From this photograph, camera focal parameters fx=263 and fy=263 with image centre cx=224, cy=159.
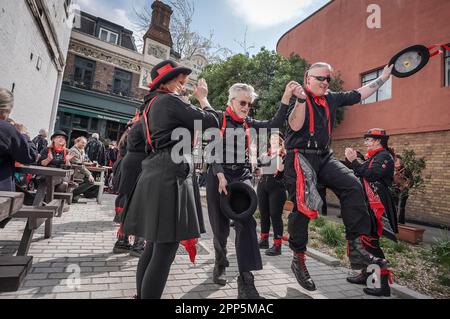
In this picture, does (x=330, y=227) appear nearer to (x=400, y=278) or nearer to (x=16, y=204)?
(x=400, y=278)

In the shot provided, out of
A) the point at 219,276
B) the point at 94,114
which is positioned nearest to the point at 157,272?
the point at 219,276

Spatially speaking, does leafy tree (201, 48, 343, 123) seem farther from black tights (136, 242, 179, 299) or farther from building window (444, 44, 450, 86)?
black tights (136, 242, 179, 299)

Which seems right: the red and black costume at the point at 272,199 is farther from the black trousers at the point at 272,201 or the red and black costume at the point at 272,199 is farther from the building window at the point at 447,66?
the building window at the point at 447,66

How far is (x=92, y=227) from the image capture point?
5086 mm

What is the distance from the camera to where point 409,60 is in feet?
10.7

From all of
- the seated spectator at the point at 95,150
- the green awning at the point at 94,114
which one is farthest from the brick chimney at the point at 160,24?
the seated spectator at the point at 95,150

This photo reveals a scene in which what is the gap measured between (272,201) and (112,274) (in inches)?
104

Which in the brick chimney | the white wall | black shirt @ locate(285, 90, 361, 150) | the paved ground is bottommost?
the paved ground

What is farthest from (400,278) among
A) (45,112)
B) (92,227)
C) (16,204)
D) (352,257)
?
(45,112)

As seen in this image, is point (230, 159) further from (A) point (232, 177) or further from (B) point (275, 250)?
(B) point (275, 250)

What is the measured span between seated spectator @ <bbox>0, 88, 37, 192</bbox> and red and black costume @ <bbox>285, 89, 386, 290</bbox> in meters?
3.06

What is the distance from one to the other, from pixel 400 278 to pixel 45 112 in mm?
14910

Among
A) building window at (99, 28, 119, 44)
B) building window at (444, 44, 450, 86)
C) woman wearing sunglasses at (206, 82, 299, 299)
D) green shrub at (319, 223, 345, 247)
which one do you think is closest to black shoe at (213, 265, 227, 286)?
woman wearing sunglasses at (206, 82, 299, 299)

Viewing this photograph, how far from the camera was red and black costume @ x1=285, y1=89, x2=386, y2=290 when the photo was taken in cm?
267
